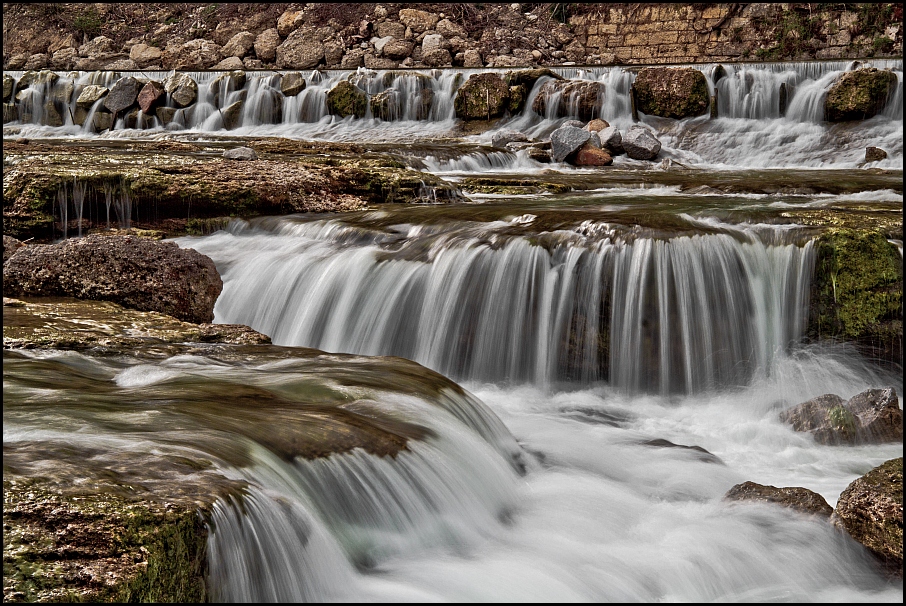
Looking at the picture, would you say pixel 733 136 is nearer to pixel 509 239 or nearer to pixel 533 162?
pixel 533 162

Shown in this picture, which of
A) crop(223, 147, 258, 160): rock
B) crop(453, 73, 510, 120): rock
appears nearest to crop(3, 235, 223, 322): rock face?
crop(223, 147, 258, 160): rock

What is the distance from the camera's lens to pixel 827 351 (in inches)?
216

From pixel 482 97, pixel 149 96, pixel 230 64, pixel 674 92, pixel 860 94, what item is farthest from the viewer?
pixel 230 64

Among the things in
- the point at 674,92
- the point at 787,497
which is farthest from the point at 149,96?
the point at 787,497

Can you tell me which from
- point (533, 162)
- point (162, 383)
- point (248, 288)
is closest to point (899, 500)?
point (162, 383)

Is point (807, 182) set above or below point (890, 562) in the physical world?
above

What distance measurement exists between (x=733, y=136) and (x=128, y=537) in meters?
14.8

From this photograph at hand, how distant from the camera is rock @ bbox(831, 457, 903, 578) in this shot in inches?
122

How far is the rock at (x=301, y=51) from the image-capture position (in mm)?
25328

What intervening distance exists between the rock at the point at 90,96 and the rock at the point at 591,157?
12532mm

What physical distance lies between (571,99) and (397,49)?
9182mm

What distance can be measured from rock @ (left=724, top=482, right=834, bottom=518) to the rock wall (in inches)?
834

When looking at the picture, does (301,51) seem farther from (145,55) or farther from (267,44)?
(145,55)

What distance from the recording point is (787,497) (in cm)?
356
